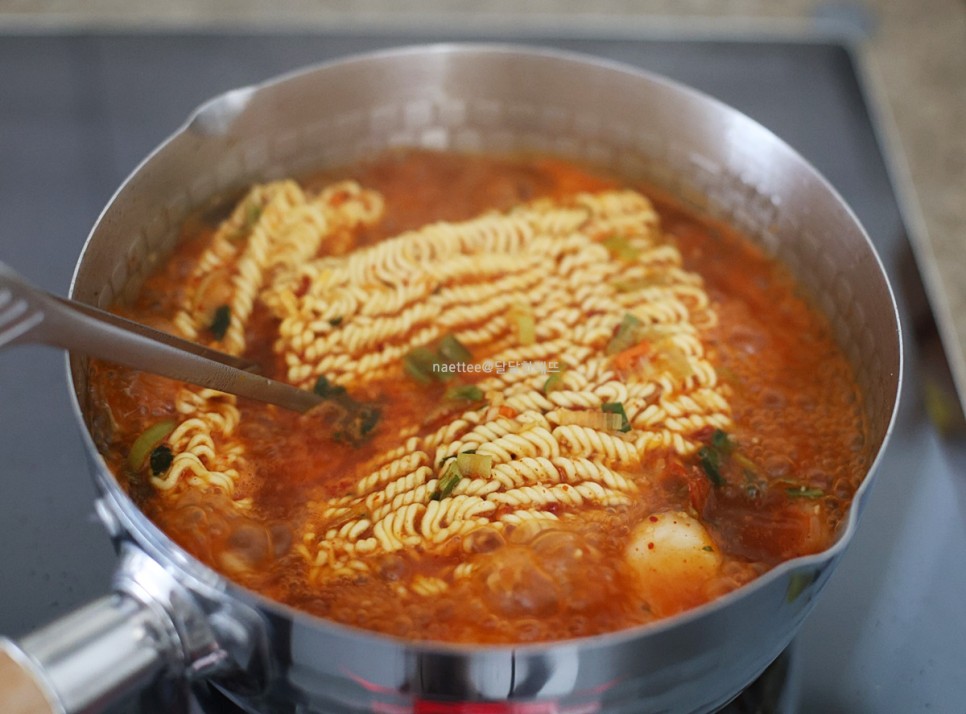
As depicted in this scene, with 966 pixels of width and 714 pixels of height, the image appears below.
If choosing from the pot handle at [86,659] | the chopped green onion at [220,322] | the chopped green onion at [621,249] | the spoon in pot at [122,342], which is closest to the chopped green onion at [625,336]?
the chopped green onion at [621,249]

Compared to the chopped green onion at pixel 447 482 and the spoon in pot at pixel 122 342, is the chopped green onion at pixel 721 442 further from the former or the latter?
the spoon in pot at pixel 122 342

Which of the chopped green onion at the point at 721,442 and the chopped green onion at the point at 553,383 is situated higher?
the chopped green onion at the point at 553,383

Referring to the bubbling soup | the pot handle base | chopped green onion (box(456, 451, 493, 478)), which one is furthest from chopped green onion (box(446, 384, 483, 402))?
the pot handle base

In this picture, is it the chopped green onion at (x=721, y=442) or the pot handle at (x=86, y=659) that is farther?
the chopped green onion at (x=721, y=442)

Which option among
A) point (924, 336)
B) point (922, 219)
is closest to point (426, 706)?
point (924, 336)

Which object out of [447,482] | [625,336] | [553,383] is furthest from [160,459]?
[625,336]

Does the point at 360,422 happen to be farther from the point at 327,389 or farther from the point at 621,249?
the point at 621,249

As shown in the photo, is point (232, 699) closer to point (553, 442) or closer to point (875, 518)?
point (553, 442)

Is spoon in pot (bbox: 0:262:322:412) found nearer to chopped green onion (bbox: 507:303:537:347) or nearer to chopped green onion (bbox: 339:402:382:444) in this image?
chopped green onion (bbox: 339:402:382:444)
